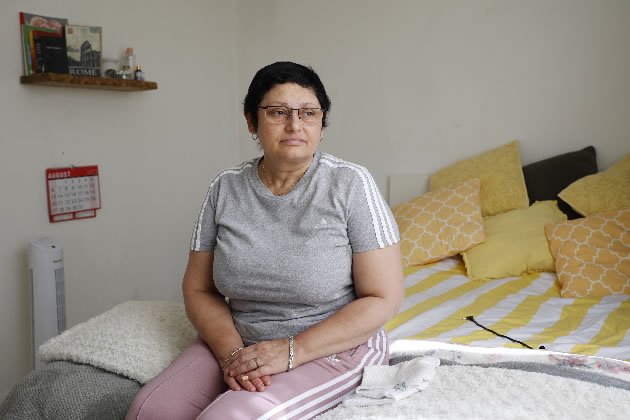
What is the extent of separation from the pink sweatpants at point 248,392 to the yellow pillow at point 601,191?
1438 millimetres

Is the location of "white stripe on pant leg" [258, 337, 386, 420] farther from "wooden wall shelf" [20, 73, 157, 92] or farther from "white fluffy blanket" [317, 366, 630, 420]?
"wooden wall shelf" [20, 73, 157, 92]

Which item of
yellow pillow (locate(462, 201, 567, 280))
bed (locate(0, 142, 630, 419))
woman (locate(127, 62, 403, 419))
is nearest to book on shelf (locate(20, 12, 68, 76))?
bed (locate(0, 142, 630, 419))

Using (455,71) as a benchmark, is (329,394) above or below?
below

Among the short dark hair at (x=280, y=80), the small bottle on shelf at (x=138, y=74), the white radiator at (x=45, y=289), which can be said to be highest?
the small bottle on shelf at (x=138, y=74)

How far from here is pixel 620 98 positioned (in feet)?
8.64

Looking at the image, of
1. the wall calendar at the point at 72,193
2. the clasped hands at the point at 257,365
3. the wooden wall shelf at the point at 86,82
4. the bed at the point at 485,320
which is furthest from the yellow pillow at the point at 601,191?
the wall calendar at the point at 72,193

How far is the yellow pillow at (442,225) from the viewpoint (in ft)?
8.43

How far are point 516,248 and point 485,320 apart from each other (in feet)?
2.12

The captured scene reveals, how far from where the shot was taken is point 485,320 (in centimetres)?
191

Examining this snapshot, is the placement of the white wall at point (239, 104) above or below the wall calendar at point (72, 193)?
above

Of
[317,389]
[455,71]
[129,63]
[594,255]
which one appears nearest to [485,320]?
[594,255]

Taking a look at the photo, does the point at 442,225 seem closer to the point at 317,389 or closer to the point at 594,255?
the point at 594,255

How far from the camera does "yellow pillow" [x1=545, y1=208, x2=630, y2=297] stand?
2136 millimetres

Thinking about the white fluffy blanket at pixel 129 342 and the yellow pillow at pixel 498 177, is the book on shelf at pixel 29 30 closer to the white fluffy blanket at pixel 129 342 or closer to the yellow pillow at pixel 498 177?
the white fluffy blanket at pixel 129 342
